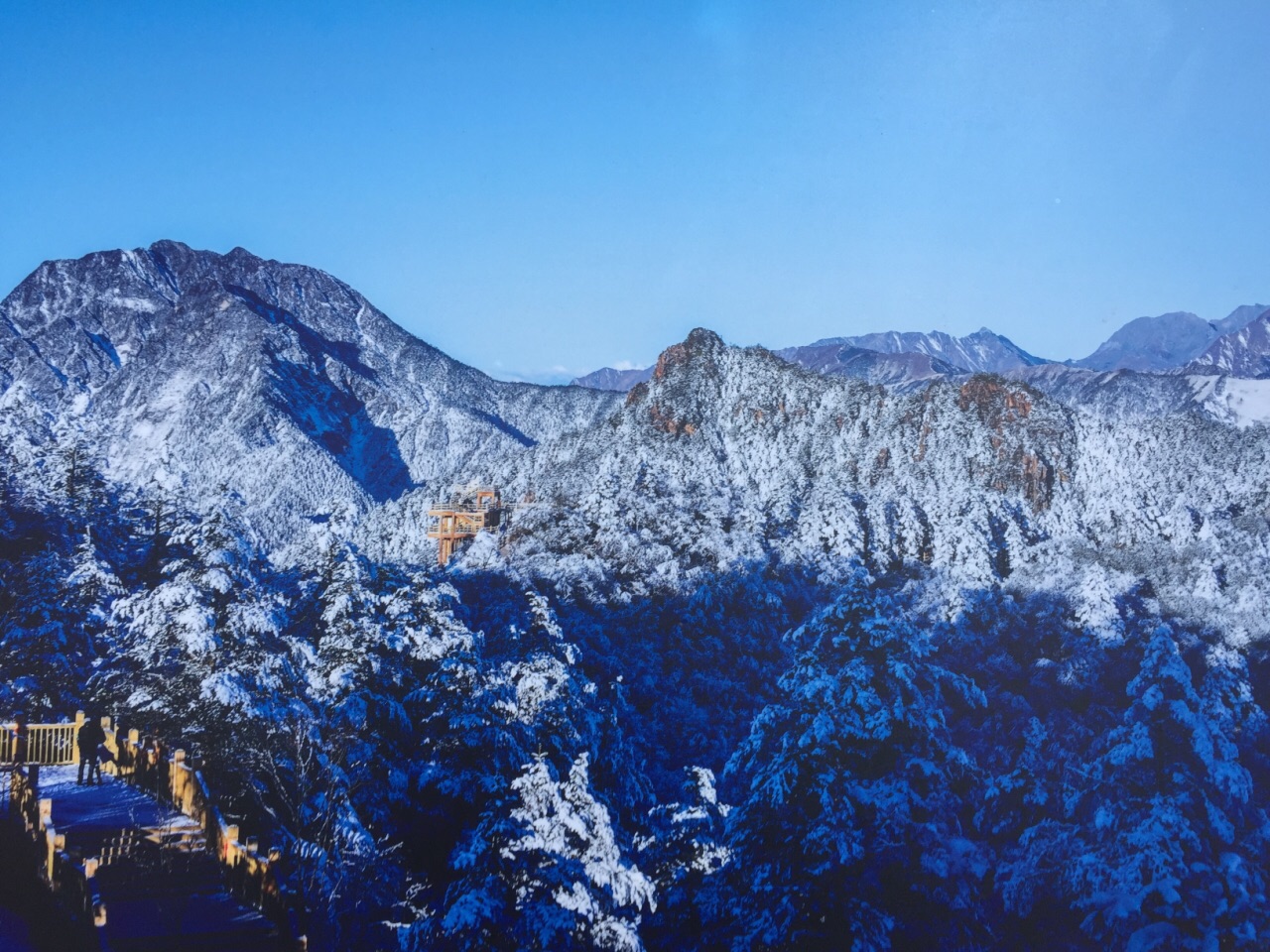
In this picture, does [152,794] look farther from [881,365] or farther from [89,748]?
[881,365]

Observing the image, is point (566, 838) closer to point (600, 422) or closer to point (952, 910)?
point (952, 910)

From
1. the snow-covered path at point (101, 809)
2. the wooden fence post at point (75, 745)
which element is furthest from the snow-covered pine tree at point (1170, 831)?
the wooden fence post at point (75, 745)

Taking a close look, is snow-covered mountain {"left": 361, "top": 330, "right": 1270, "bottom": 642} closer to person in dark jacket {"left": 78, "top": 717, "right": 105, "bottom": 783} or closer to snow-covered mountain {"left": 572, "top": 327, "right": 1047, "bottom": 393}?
person in dark jacket {"left": 78, "top": 717, "right": 105, "bottom": 783}

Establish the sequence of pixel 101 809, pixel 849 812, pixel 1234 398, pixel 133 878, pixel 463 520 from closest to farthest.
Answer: pixel 133 878 → pixel 101 809 → pixel 849 812 → pixel 463 520 → pixel 1234 398

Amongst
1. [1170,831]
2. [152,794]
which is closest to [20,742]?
[152,794]

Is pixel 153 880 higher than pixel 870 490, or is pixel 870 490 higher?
pixel 870 490

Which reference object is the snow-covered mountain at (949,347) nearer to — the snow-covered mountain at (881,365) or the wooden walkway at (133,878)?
the snow-covered mountain at (881,365)

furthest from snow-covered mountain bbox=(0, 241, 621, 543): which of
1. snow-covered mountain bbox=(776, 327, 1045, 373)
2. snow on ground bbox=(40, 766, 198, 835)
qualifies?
snow-covered mountain bbox=(776, 327, 1045, 373)
